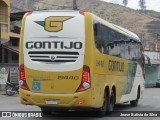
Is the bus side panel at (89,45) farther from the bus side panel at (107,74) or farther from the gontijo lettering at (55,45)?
the bus side panel at (107,74)

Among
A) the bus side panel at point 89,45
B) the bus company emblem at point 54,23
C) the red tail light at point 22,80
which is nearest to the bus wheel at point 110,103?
the bus side panel at point 89,45

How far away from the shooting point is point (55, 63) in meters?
13.8

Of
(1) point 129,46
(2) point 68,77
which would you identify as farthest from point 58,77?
(1) point 129,46

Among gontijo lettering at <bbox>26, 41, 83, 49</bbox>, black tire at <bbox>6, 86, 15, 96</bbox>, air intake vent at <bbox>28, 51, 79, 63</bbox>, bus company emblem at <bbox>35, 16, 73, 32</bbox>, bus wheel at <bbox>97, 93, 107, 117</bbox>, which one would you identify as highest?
bus company emblem at <bbox>35, 16, 73, 32</bbox>

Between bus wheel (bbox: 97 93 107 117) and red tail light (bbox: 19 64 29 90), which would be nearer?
red tail light (bbox: 19 64 29 90)

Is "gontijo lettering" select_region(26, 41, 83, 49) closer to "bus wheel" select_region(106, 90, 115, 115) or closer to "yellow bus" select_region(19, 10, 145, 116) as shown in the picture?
"yellow bus" select_region(19, 10, 145, 116)

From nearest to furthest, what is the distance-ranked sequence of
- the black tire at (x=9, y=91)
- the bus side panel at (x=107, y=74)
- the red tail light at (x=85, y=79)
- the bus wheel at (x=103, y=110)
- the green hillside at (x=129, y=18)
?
the red tail light at (x=85, y=79) < the bus side panel at (x=107, y=74) < the bus wheel at (x=103, y=110) < the black tire at (x=9, y=91) < the green hillside at (x=129, y=18)

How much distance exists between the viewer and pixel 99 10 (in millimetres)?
177625

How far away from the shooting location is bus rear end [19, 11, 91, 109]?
1362 cm

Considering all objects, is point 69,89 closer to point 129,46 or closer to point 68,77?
point 68,77

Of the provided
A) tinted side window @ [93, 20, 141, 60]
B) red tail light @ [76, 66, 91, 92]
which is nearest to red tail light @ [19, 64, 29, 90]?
red tail light @ [76, 66, 91, 92]

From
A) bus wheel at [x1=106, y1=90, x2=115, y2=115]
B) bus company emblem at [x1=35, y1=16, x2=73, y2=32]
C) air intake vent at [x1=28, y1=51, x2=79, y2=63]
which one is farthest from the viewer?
bus wheel at [x1=106, y1=90, x2=115, y2=115]

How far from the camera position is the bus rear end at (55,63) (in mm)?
13625

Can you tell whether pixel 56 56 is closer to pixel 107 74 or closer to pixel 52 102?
pixel 52 102
